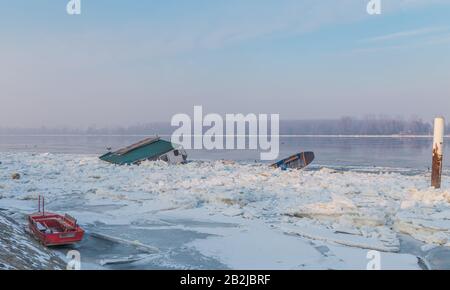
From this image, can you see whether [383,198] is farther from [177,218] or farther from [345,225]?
[177,218]

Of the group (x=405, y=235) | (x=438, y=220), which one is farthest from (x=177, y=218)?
(x=438, y=220)

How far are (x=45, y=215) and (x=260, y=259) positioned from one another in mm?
5697

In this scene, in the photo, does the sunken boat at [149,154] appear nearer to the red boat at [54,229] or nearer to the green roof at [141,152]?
the green roof at [141,152]

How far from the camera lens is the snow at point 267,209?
27.3 ft

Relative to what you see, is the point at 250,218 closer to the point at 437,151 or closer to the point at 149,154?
the point at 437,151

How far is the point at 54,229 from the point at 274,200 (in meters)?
7.10

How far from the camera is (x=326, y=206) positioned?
453 inches

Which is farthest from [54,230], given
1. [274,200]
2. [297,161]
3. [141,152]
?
[297,161]

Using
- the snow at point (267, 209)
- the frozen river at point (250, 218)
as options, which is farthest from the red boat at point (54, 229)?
the snow at point (267, 209)

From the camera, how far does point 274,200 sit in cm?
1362

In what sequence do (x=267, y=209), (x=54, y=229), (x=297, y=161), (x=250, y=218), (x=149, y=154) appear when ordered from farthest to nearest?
(x=297, y=161) → (x=149, y=154) → (x=267, y=209) → (x=250, y=218) → (x=54, y=229)

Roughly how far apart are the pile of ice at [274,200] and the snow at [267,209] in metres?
0.03

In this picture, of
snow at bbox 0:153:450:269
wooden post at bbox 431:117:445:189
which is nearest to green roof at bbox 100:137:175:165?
snow at bbox 0:153:450:269

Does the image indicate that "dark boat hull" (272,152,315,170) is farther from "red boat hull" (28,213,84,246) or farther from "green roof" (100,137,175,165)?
"red boat hull" (28,213,84,246)
